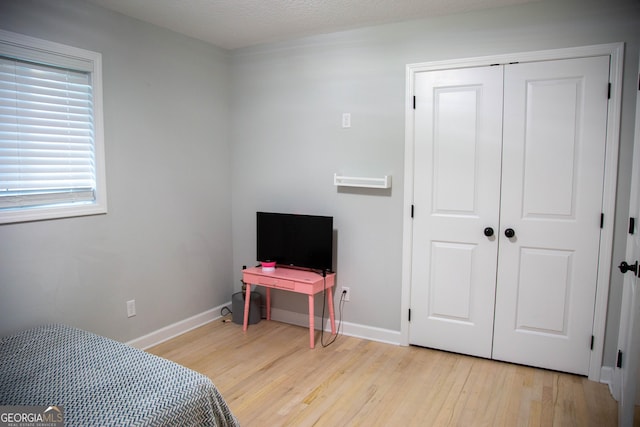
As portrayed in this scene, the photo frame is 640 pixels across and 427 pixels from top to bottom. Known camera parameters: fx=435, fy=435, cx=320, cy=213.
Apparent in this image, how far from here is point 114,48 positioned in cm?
306

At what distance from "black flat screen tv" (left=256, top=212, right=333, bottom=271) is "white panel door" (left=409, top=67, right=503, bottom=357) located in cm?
71

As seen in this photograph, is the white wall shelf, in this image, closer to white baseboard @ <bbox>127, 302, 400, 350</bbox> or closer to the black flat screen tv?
the black flat screen tv

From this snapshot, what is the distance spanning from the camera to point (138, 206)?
3293 mm

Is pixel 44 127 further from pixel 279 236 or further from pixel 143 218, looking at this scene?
pixel 279 236

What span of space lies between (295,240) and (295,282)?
376 millimetres

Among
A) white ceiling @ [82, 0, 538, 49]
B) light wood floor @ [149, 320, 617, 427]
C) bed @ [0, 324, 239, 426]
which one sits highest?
white ceiling @ [82, 0, 538, 49]

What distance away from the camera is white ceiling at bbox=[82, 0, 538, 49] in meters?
2.88

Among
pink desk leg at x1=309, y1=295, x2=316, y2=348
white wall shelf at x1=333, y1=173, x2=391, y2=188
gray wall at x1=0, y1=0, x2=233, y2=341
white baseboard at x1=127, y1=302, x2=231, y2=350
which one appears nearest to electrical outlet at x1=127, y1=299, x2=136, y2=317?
gray wall at x1=0, y1=0, x2=233, y2=341

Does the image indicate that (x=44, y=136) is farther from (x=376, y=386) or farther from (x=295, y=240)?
(x=376, y=386)

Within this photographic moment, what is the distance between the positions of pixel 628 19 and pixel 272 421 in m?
3.17

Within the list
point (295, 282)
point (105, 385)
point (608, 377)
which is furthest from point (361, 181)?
point (105, 385)

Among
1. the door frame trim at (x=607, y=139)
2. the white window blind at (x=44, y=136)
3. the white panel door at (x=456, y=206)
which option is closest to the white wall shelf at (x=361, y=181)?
the white panel door at (x=456, y=206)

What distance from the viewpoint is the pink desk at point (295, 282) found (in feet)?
11.1

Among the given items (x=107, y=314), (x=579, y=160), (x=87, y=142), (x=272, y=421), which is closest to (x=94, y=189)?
(x=87, y=142)
